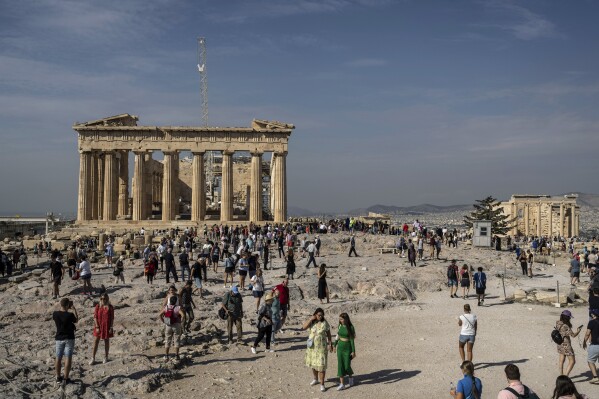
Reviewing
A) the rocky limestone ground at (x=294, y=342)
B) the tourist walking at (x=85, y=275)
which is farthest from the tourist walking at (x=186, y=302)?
the tourist walking at (x=85, y=275)

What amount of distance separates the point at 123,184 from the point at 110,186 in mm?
5040

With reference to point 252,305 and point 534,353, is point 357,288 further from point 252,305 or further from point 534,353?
point 534,353

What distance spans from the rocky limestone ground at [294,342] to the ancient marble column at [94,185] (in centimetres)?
2314

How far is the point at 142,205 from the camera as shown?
149 feet

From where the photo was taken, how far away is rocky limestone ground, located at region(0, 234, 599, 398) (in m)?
10.8

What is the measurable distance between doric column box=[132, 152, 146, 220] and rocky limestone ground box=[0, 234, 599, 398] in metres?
21.4

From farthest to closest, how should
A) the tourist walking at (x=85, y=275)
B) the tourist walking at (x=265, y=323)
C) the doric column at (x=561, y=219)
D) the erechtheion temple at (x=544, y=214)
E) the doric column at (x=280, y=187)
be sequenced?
the erechtheion temple at (x=544, y=214) < the doric column at (x=561, y=219) < the doric column at (x=280, y=187) < the tourist walking at (x=85, y=275) < the tourist walking at (x=265, y=323)

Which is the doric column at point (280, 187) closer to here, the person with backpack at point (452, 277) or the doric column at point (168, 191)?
the doric column at point (168, 191)

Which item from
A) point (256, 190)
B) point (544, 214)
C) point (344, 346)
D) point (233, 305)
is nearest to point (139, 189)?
point (256, 190)

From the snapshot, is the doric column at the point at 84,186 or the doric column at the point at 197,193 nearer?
the doric column at the point at 84,186

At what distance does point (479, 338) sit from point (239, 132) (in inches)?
1345

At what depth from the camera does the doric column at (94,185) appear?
46.0 m

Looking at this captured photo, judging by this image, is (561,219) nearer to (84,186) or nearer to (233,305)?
(84,186)

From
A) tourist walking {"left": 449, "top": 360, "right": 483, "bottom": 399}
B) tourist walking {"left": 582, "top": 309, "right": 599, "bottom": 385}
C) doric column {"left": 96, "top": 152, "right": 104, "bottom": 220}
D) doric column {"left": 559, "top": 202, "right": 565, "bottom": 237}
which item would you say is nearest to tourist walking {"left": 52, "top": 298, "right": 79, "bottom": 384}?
tourist walking {"left": 449, "top": 360, "right": 483, "bottom": 399}
